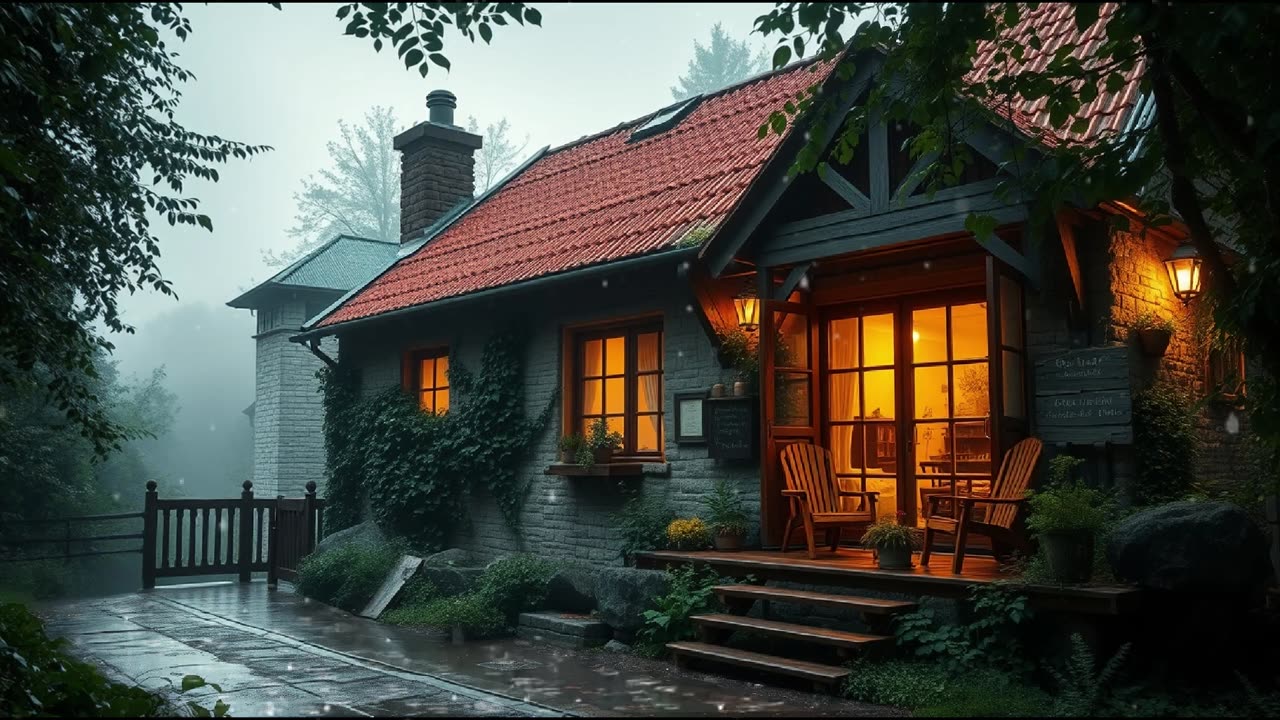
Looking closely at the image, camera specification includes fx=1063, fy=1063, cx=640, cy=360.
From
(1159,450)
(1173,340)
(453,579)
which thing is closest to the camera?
(1159,450)

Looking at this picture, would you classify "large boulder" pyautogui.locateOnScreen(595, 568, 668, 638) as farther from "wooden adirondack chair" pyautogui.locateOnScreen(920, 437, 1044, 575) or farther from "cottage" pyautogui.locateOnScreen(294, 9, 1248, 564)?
"wooden adirondack chair" pyautogui.locateOnScreen(920, 437, 1044, 575)

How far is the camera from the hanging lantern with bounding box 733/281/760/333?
30.5 feet

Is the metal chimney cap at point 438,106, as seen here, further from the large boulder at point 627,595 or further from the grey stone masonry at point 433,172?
the large boulder at point 627,595

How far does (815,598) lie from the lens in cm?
734

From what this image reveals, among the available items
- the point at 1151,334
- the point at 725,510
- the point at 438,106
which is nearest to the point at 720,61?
the point at 438,106

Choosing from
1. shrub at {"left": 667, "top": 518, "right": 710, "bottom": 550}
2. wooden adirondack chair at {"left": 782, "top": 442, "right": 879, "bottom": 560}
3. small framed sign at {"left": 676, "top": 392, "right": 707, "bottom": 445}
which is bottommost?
shrub at {"left": 667, "top": 518, "right": 710, "bottom": 550}

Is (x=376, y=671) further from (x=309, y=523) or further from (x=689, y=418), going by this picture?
(x=309, y=523)

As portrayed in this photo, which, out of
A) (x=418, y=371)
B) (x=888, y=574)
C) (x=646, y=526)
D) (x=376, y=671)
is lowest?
(x=376, y=671)

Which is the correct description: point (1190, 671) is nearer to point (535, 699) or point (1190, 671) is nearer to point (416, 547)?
point (535, 699)

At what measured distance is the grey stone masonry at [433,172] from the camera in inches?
632

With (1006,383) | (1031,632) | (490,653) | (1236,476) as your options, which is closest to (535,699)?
(490,653)

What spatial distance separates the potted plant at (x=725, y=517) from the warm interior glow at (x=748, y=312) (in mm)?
1381

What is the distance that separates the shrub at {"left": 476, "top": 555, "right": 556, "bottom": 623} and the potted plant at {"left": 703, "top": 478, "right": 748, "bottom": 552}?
1641 mm

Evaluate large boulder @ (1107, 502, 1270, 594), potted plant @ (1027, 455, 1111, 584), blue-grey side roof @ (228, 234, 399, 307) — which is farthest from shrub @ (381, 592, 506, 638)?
blue-grey side roof @ (228, 234, 399, 307)
